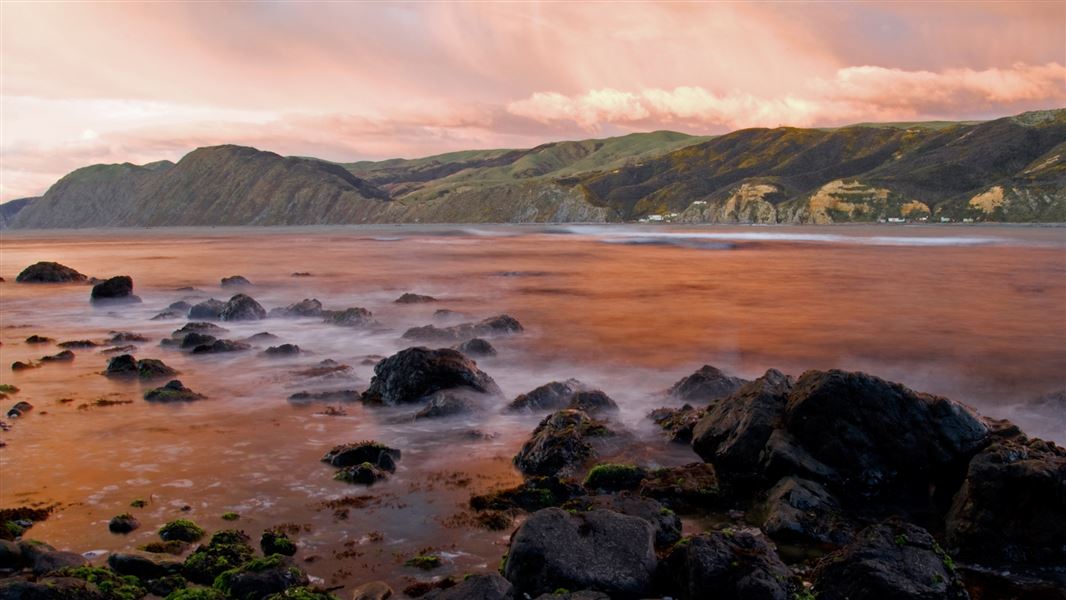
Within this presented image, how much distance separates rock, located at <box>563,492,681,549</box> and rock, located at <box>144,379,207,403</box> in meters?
10.2

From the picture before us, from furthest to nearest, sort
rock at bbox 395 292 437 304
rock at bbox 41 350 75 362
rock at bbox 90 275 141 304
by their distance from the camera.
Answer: rock at bbox 90 275 141 304 < rock at bbox 395 292 437 304 < rock at bbox 41 350 75 362

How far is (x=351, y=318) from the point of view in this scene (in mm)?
27172

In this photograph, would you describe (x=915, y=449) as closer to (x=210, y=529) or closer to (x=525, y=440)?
(x=525, y=440)

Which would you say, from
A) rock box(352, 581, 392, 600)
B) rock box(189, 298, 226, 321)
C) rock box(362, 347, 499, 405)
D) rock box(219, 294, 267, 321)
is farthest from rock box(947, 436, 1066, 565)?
rock box(189, 298, 226, 321)

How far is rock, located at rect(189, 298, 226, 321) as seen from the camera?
94.6 feet

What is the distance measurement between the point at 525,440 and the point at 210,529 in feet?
17.6

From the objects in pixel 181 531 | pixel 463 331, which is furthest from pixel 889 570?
pixel 463 331

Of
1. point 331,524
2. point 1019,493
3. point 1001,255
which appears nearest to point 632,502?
point 331,524

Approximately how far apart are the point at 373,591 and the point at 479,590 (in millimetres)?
1286

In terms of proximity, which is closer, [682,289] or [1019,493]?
[1019,493]

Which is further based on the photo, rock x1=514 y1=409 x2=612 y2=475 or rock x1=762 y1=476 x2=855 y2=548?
rock x1=514 y1=409 x2=612 y2=475

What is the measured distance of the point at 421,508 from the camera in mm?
9969

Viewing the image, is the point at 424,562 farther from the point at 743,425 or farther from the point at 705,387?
the point at 705,387

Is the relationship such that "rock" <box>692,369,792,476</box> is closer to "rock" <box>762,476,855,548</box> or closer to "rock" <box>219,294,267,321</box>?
"rock" <box>762,476,855,548</box>
